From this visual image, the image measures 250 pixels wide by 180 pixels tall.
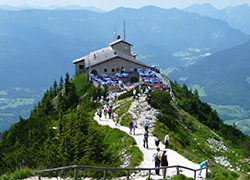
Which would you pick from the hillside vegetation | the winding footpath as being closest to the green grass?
the hillside vegetation

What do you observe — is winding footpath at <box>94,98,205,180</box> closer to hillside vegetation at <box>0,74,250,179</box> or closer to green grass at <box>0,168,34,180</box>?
hillside vegetation at <box>0,74,250,179</box>

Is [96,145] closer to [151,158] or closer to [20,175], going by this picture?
[151,158]

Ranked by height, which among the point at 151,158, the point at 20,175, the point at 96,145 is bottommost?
the point at 20,175

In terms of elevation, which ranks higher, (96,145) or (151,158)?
(96,145)

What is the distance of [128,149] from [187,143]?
34.5 ft

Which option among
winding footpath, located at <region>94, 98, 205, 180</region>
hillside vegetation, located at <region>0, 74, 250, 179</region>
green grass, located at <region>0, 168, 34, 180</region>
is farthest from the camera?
winding footpath, located at <region>94, 98, 205, 180</region>

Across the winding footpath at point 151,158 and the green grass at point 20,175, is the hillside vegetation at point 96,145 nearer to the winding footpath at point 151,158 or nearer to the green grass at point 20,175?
the winding footpath at point 151,158

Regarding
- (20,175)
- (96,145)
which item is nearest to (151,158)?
(96,145)

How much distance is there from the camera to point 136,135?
31516 mm

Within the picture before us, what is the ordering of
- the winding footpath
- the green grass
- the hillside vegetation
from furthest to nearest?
1. the winding footpath
2. the hillside vegetation
3. the green grass

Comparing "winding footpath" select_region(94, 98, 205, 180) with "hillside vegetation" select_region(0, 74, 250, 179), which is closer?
"hillside vegetation" select_region(0, 74, 250, 179)

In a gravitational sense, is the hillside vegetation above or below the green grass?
above

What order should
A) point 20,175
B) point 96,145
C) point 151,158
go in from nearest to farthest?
point 20,175
point 96,145
point 151,158

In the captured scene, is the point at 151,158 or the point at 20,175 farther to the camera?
the point at 151,158
